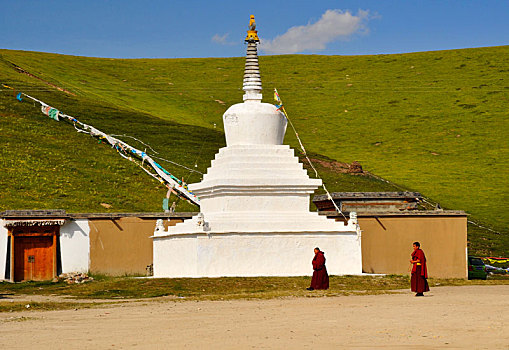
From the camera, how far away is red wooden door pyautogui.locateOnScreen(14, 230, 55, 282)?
3694 cm

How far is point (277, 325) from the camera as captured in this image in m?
17.1

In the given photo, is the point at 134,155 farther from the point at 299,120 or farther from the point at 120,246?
the point at 299,120

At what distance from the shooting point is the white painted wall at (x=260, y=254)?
32.1 meters

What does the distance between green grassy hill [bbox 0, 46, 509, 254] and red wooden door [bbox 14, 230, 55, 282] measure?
865cm

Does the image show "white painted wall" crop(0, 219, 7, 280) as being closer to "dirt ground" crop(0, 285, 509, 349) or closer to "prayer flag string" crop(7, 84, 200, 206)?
"dirt ground" crop(0, 285, 509, 349)

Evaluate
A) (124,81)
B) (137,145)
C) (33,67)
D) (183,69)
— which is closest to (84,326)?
(137,145)

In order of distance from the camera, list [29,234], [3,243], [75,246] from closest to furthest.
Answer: [3,243]
[29,234]
[75,246]

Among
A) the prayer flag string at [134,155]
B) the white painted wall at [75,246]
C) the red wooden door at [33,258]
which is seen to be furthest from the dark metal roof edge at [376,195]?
the red wooden door at [33,258]

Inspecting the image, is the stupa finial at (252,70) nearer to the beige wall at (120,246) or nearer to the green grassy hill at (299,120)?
the beige wall at (120,246)

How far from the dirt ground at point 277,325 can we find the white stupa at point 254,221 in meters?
9.07

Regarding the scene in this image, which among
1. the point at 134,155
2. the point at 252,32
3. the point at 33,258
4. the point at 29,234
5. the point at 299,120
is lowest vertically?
the point at 33,258

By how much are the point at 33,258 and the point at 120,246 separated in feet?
12.2

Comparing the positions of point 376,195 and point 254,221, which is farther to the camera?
point 376,195

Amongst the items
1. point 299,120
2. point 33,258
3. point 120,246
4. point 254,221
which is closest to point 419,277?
point 254,221
